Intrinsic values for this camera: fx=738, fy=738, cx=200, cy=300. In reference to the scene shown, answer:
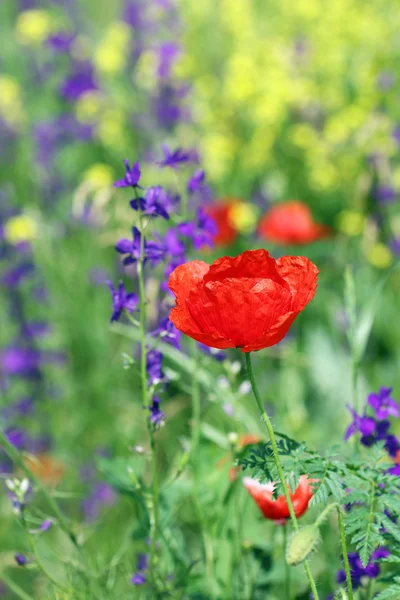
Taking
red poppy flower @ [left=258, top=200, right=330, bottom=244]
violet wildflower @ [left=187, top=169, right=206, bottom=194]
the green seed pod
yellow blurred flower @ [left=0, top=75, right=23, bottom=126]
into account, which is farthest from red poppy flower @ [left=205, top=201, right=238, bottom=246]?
yellow blurred flower @ [left=0, top=75, right=23, bottom=126]

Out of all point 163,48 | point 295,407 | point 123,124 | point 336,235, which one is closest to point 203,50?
point 123,124

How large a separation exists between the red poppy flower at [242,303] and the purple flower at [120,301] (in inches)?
8.0

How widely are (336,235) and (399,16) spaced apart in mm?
922

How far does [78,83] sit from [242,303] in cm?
308

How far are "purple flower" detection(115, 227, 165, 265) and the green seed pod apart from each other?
0.45m

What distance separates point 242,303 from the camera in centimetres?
76

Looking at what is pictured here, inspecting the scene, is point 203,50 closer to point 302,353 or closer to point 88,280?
point 88,280

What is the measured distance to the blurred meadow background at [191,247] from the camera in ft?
4.67

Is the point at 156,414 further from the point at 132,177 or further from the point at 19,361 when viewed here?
the point at 19,361

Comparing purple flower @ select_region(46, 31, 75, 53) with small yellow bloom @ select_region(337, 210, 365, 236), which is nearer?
small yellow bloom @ select_region(337, 210, 365, 236)

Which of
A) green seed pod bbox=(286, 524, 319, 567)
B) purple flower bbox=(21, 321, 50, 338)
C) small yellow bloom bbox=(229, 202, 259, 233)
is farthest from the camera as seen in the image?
small yellow bloom bbox=(229, 202, 259, 233)

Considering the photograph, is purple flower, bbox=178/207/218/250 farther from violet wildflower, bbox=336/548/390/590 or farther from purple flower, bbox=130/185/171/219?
violet wildflower, bbox=336/548/390/590

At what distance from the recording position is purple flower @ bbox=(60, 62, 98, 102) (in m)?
3.56

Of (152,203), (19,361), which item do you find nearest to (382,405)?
(152,203)
